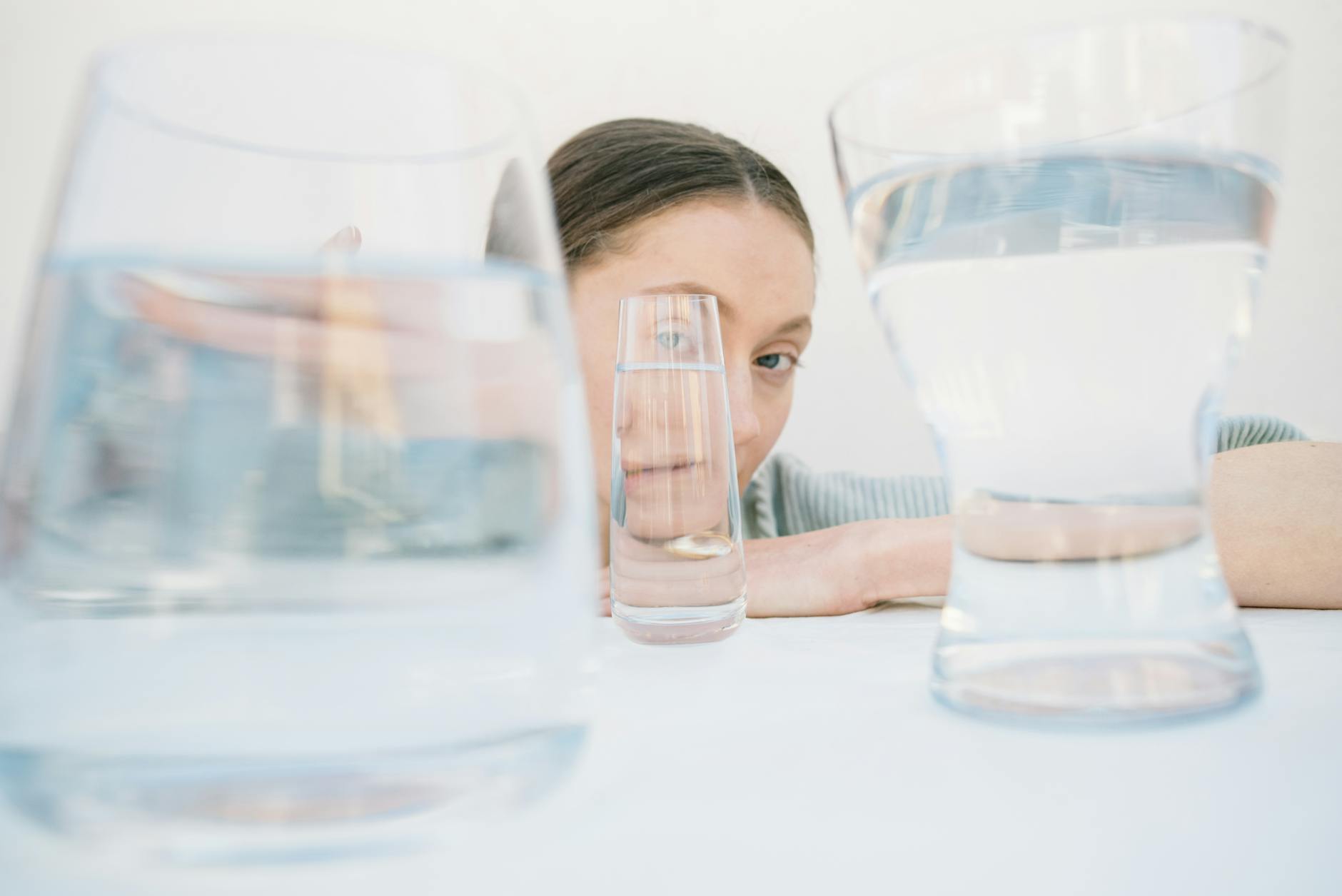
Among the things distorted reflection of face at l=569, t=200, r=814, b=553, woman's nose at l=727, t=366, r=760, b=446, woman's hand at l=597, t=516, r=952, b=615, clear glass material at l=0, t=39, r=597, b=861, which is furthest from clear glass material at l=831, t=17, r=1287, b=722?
distorted reflection of face at l=569, t=200, r=814, b=553

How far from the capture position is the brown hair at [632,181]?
0.93 meters

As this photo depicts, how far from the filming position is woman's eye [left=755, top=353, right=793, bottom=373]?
3.36ft

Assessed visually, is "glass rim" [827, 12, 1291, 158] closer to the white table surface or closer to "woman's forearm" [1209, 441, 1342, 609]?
the white table surface

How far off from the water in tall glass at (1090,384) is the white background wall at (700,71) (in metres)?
1.60

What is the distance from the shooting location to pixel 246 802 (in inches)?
4.8

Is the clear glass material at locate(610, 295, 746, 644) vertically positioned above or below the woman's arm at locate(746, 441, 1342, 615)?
above

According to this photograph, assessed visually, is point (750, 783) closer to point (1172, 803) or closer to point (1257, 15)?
point (1172, 803)

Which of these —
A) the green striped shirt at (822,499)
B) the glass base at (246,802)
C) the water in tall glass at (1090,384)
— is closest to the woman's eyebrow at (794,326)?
the green striped shirt at (822,499)

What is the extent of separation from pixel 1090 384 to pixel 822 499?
112 cm

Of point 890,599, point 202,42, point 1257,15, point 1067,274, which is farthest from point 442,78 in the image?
point 1257,15

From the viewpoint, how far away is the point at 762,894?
0.12 meters

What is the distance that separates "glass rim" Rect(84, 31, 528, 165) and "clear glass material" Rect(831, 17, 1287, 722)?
11 centimetres

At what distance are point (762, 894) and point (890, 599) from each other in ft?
1.34

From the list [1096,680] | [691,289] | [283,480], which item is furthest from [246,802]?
[691,289]
